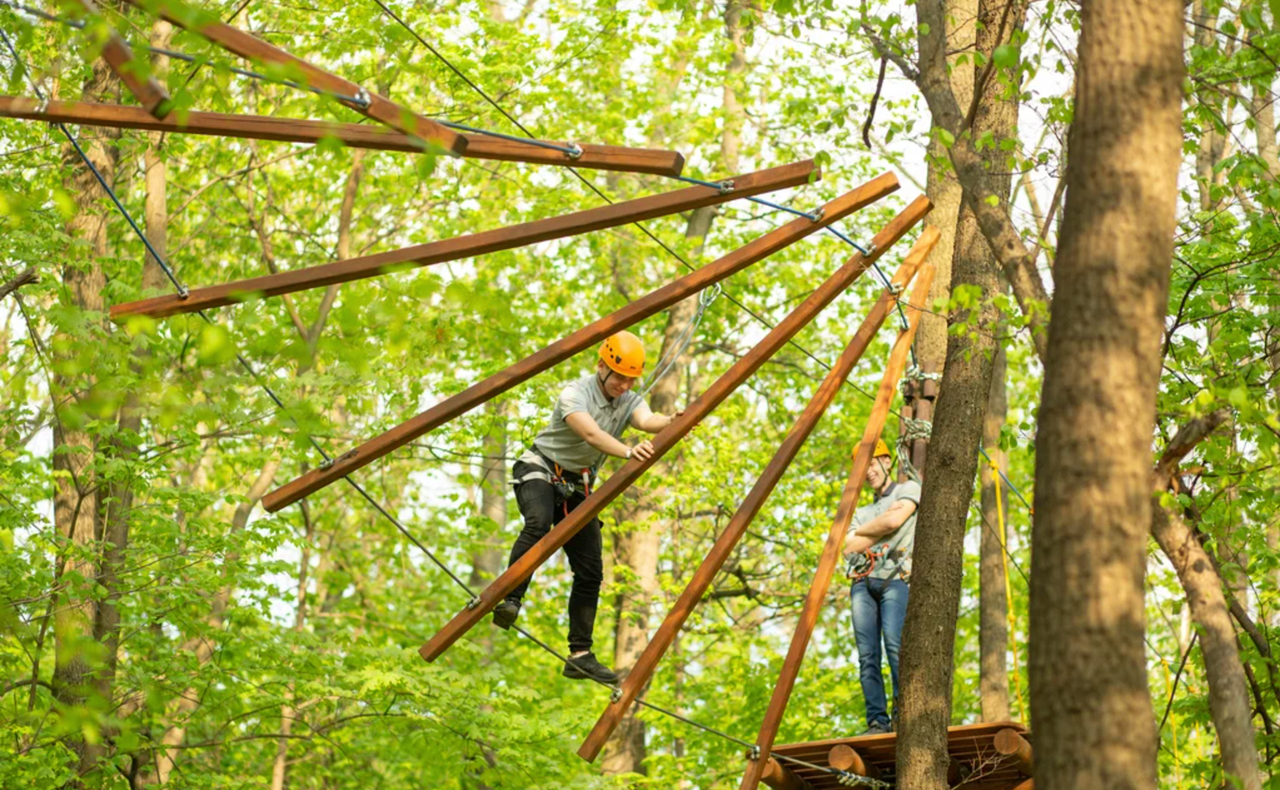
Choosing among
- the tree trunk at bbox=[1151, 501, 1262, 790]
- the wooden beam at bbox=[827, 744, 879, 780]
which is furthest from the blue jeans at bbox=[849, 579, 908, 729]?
the tree trunk at bbox=[1151, 501, 1262, 790]

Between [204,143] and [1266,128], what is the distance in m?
10.5

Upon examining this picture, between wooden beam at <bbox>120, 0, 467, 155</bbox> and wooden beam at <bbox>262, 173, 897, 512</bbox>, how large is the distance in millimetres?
1504

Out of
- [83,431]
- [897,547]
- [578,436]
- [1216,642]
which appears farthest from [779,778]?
[83,431]

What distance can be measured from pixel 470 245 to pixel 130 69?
1.67 metres

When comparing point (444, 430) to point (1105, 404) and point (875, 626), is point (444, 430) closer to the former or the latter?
point (875, 626)

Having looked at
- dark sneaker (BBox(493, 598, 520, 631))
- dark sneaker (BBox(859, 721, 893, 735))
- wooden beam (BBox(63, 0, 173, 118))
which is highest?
wooden beam (BBox(63, 0, 173, 118))

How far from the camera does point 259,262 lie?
1586cm

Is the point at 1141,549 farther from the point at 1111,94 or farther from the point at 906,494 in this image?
the point at 906,494

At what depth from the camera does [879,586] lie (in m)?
7.60

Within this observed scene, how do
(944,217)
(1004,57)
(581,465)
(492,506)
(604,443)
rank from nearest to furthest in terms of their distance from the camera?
(1004,57) → (604,443) → (581,465) → (944,217) → (492,506)

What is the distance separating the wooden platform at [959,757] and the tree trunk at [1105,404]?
10.4 ft

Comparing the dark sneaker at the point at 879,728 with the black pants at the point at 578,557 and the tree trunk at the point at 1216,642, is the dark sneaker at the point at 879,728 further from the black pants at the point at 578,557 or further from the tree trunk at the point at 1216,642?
the tree trunk at the point at 1216,642

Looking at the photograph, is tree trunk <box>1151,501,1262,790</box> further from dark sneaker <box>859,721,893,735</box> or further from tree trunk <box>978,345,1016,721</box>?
tree trunk <box>978,345,1016,721</box>

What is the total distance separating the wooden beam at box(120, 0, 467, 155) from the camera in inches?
135
